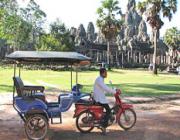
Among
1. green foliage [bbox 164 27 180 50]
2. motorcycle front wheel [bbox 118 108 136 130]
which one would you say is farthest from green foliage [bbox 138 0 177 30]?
motorcycle front wheel [bbox 118 108 136 130]

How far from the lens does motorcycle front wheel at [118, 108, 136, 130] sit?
12.5 m

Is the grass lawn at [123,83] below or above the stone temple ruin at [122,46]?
below

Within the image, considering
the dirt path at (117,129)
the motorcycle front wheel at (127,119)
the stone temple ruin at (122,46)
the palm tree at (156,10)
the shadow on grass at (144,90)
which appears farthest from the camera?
the stone temple ruin at (122,46)

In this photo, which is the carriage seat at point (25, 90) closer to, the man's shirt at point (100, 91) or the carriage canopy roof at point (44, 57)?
the carriage canopy roof at point (44, 57)

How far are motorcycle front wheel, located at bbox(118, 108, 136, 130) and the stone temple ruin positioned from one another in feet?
231

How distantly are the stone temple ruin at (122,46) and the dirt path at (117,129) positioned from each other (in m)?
67.8

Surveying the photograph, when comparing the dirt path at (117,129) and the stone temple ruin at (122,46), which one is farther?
the stone temple ruin at (122,46)

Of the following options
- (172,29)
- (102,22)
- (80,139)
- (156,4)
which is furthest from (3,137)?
(172,29)

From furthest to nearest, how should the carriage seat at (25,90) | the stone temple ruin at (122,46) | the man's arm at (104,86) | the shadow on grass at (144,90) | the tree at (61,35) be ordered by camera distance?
the stone temple ruin at (122,46) → the tree at (61,35) → the shadow on grass at (144,90) → the man's arm at (104,86) → the carriage seat at (25,90)

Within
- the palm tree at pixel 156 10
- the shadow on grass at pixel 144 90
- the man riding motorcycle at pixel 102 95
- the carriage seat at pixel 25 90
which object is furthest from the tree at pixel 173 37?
the carriage seat at pixel 25 90

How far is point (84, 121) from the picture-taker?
1195 cm

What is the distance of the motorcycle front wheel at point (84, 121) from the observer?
39.1 ft

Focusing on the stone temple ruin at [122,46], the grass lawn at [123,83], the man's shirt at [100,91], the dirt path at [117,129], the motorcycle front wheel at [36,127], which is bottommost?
the dirt path at [117,129]

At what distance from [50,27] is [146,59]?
30.0 meters
